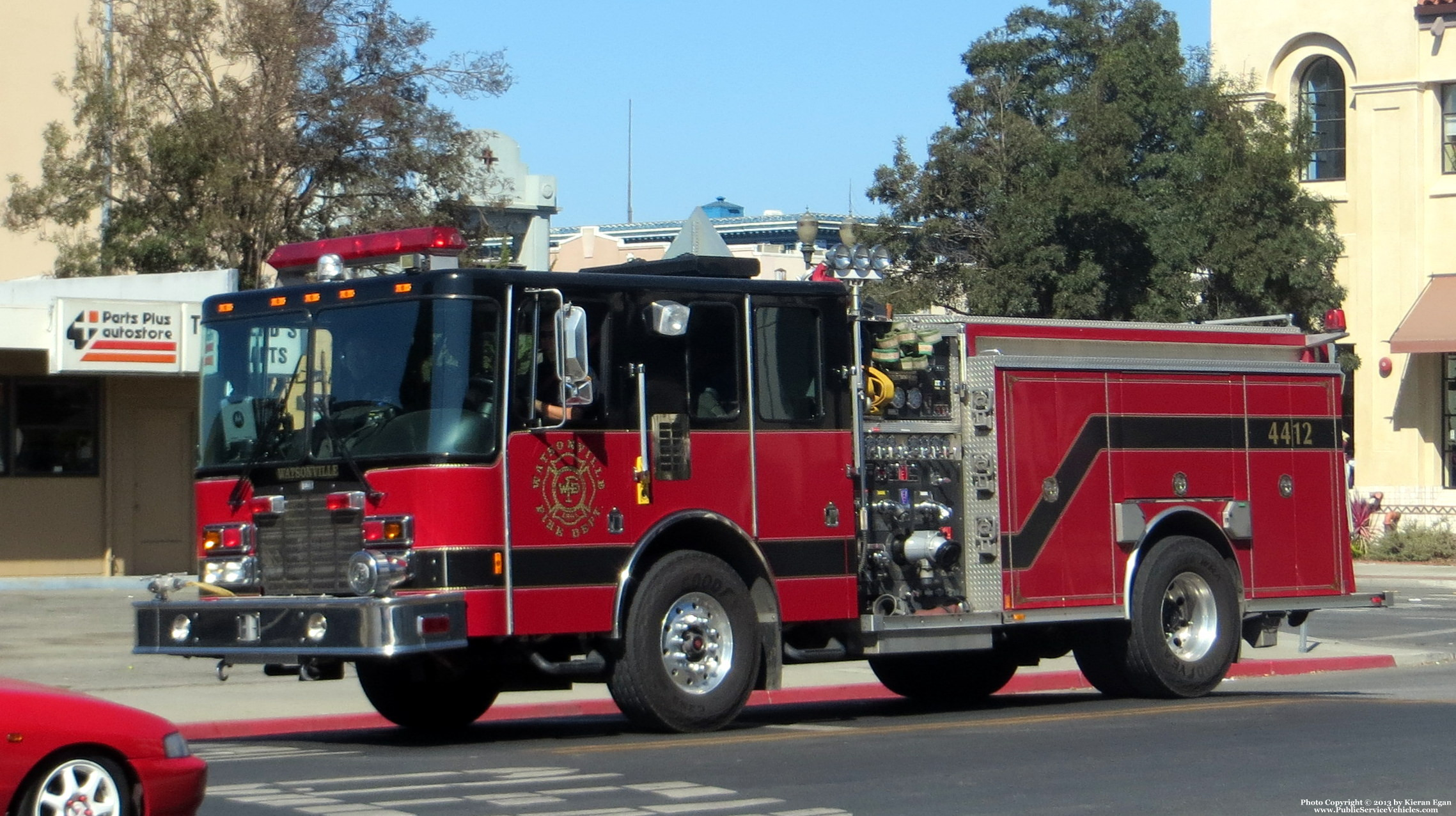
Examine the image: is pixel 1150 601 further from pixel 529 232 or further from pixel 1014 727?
pixel 529 232

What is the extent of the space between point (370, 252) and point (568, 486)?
6.54ft

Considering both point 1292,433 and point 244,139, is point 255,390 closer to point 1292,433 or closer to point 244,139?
point 1292,433

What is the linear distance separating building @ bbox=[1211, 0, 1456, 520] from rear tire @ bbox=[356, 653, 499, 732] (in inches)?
1101

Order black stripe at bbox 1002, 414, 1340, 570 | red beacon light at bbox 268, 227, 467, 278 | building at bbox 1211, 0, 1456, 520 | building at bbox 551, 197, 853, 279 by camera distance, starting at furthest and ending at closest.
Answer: building at bbox 551, 197, 853, 279 → building at bbox 1211, 0, 1456, 520 → black stripe at bbox 1002, 414, 1340, 570 → red beacon light at bbox 268, 227, 467, 278

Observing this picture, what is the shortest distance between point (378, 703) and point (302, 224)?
58.8 ft

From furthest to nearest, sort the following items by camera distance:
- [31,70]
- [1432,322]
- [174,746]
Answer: [1432,322] → [31,70] → [174,746]

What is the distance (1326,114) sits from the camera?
3866cm

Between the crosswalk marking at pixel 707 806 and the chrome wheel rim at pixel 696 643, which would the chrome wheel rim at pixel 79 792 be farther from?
the chrome wheel rim at pixel 696 643

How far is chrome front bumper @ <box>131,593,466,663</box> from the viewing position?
1004cm

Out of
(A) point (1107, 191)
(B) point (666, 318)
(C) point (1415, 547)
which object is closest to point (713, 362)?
(B) point (666, 318)

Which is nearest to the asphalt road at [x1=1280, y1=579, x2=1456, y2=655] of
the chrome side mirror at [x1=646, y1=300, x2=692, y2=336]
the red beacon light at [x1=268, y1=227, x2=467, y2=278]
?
the chrome side mirror at [x1=646, y1=300, x2=692, y2=336]

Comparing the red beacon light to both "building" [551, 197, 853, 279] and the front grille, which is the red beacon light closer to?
the front grille

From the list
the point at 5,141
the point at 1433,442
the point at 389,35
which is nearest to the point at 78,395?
the point at 389,35

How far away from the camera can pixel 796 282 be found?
12.1 meters
